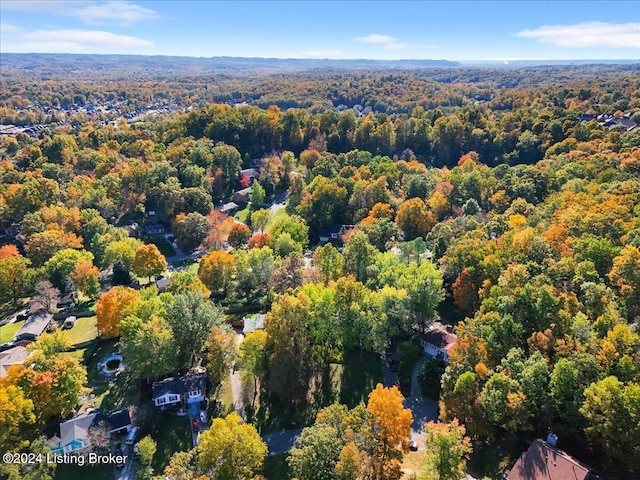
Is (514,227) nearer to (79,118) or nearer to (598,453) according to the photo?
(598,453)

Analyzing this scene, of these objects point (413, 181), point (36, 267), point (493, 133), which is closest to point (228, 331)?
point (36, 267)

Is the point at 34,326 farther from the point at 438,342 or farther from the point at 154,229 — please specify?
the point at 438,342

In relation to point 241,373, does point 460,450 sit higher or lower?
higher

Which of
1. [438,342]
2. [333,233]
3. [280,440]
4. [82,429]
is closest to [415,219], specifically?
[333,233]

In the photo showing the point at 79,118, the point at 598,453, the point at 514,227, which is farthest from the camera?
the point at 79,118

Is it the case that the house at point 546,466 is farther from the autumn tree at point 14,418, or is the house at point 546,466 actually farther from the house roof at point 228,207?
the house roof at point 228,207

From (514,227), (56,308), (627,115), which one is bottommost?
(56,308)


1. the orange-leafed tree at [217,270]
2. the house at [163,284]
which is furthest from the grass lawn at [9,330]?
the orange-leafed tree at [217,270]
